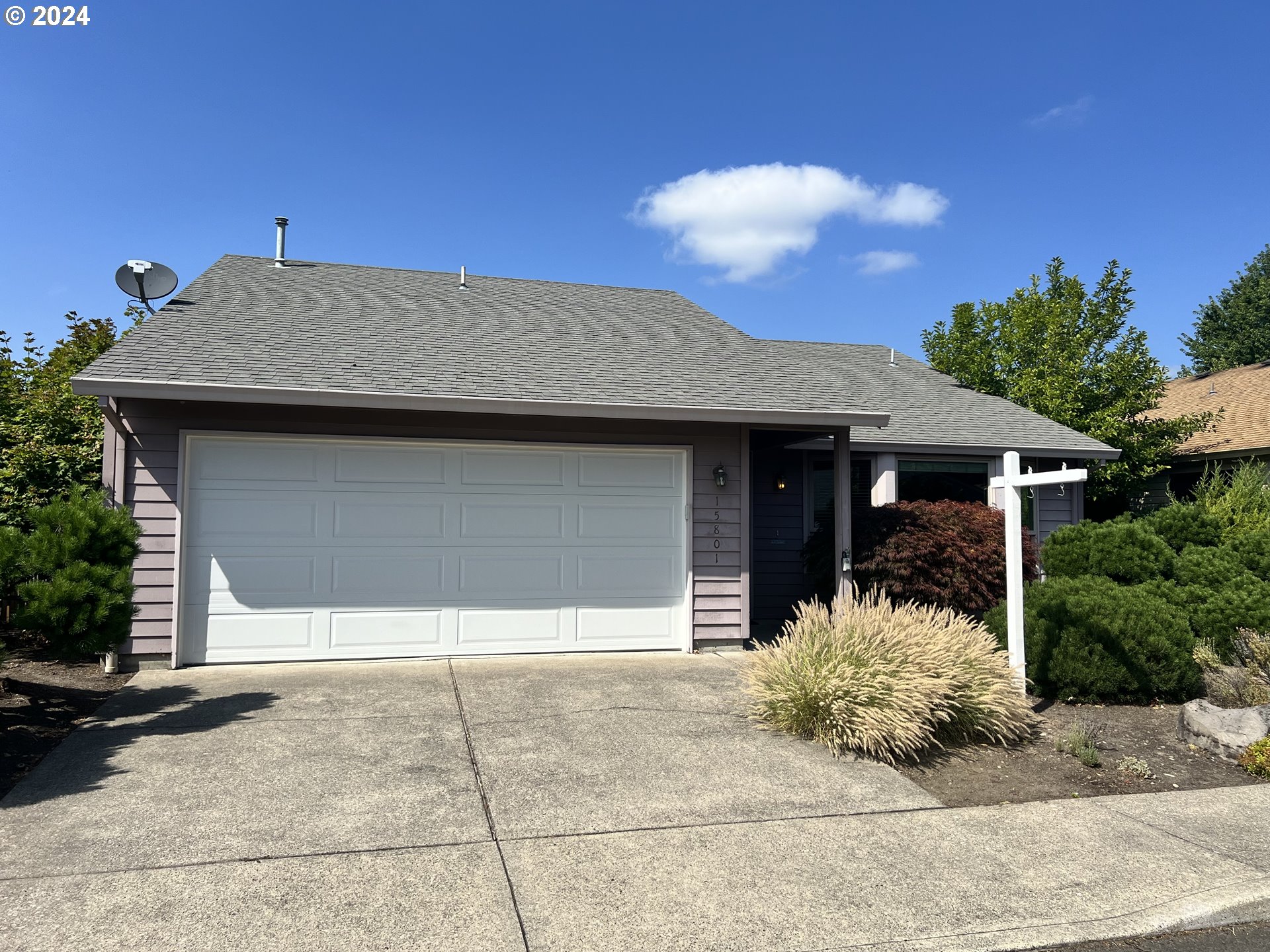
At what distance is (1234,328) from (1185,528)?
3494 cm

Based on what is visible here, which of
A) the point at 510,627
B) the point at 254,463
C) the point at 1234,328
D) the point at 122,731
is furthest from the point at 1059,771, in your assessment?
the point at 1234,328

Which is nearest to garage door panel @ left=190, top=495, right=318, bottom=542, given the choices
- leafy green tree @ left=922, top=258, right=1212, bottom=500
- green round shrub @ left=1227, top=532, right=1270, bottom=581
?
green round shrub @ left=1227, top=532, right=1270, bottom=581

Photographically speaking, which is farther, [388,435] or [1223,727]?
[388,435]

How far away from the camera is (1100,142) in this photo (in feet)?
46.9

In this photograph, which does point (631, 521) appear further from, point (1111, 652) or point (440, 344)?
point (1111, 652)

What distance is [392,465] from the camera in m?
8.30

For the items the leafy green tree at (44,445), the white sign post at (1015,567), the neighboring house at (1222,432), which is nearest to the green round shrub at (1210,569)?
the white sign post at (1015,567)

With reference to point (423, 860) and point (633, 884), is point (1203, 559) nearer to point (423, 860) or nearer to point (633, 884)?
point (633, 884)

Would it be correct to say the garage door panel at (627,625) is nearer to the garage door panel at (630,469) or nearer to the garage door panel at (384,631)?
the garage door panel at (630,469)

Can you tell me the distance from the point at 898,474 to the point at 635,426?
505 centimetres

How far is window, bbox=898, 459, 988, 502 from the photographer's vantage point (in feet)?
39.7

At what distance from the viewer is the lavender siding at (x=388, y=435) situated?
762 cm

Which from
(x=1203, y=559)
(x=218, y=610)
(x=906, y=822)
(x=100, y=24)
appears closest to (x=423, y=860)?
(x=906, y=822)

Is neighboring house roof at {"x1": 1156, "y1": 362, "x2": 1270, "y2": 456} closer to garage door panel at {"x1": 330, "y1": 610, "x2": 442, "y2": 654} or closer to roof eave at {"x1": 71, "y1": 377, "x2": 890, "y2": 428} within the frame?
roof eave at {"x1": 71, "y1": 377, "x2": 890, "y2": 428}
